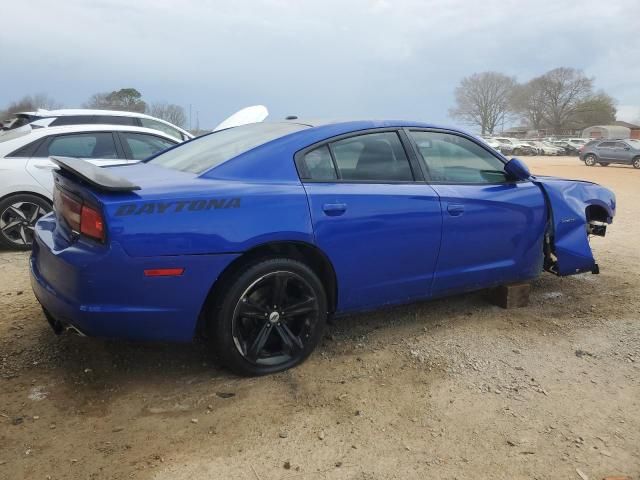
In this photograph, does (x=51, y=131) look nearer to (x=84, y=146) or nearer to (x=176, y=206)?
(x=84, y=146)

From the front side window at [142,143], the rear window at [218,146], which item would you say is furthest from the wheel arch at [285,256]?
the front side window at [142,143]

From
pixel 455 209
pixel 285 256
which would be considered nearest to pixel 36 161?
pixel 285 256

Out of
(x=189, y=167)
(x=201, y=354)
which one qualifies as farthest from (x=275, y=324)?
(x=189, y=167)

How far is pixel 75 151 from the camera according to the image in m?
6.37

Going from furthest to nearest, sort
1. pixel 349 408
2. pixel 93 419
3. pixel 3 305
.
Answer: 1. pixel 3 305
2. pixel 349 408
3. pixel 93 419

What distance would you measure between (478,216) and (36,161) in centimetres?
491

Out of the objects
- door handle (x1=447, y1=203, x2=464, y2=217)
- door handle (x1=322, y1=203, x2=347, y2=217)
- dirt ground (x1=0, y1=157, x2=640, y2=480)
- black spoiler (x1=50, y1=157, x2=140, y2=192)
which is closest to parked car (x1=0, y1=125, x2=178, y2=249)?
dirt ground (x1=0, y1=157, x2=640, y2=480)

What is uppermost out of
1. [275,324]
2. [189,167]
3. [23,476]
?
[189,167]

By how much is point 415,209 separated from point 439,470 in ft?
5.19

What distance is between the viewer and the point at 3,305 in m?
4.10

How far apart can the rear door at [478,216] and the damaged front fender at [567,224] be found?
0.36 ft

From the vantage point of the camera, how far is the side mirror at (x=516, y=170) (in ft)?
12.8

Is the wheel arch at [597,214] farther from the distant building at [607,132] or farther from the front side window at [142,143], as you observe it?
the distant building at [607,132]

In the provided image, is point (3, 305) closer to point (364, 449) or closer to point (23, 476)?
point (23, 476)
